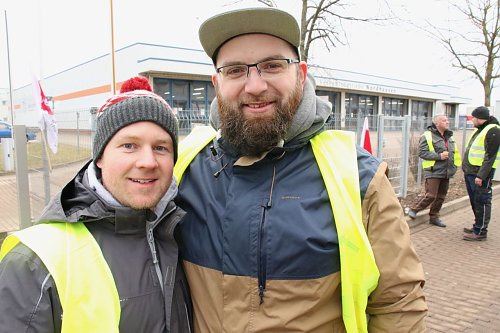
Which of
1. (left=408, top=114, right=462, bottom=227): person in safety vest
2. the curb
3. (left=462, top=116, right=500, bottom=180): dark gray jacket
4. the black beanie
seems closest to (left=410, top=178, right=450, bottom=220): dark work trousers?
(left=408, top=114, right=462, bottom=227): person in safety vest

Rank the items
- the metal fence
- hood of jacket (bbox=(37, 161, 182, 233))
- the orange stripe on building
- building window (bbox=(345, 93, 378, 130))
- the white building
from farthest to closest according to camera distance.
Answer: building window (bbox=(345, 93, 378, 130)) → the orange stripe on building → the white building → the metal fence → hood of jacket (bbox=(37, 161, 182, 233))

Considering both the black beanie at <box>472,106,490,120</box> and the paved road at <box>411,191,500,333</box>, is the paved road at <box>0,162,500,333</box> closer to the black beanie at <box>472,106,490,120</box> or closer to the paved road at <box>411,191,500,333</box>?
the paved road at <box>411,191,500,333</box>

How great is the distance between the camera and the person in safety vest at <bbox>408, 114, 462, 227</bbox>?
7031 millimetres

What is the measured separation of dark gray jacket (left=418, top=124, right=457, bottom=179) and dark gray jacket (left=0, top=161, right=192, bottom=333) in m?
6.39

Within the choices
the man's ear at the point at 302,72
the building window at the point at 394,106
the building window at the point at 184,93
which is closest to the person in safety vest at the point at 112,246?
the man's ear at the point at 302,72

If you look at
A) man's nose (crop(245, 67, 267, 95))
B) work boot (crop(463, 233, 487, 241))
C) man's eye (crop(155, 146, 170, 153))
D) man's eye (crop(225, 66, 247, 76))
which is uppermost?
man's eye (crop(225, 66, 247, 76))

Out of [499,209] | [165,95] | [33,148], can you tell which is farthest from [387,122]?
[165,95]

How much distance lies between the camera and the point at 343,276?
5.08ft

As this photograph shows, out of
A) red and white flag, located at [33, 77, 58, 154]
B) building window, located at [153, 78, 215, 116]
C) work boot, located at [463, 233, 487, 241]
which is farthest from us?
building window, located at [153, 78, 215, 116]

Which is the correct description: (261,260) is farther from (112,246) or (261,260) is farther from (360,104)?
(360,104)

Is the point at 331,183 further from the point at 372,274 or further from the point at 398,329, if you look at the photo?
the point at 398,329

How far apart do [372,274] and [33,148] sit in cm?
709

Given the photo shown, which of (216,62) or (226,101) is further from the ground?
(216,62)

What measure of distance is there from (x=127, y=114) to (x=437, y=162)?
659 cm
